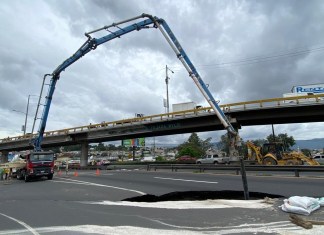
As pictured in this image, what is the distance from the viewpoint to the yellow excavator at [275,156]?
30.2 m

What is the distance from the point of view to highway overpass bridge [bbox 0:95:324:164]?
32.4m

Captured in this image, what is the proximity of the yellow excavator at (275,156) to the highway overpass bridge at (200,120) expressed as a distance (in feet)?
10.7

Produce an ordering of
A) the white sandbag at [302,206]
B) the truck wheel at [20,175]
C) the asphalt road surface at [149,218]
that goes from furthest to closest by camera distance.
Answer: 1. the truck wheel at [20,175]
2. the white sandbag at [302,206]
3. the asphalt road surface at [149,218]

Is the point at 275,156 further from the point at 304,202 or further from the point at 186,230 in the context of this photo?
the point at 186,230

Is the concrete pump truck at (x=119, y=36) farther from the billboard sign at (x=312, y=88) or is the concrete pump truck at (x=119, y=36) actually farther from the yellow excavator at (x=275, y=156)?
Answer: the billboard sign at (x=312, y=88)

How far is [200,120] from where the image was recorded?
1510 inches

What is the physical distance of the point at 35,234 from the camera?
696 centimetres

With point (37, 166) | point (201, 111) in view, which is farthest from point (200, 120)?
point (37, 166)

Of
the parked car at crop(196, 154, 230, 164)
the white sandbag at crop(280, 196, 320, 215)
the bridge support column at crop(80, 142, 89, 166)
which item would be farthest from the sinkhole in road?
the bridge support column at crop(80, 142, 89, 166)

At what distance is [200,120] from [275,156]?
393 inches

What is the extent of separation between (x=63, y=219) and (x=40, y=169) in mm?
17863

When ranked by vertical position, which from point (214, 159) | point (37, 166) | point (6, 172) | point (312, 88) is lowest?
point (6, 172)

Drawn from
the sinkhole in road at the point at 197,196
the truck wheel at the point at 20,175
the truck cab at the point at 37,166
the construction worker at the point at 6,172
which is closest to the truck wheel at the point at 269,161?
the sinkhole in road at the point at 197,196

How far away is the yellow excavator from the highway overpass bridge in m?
3.27
